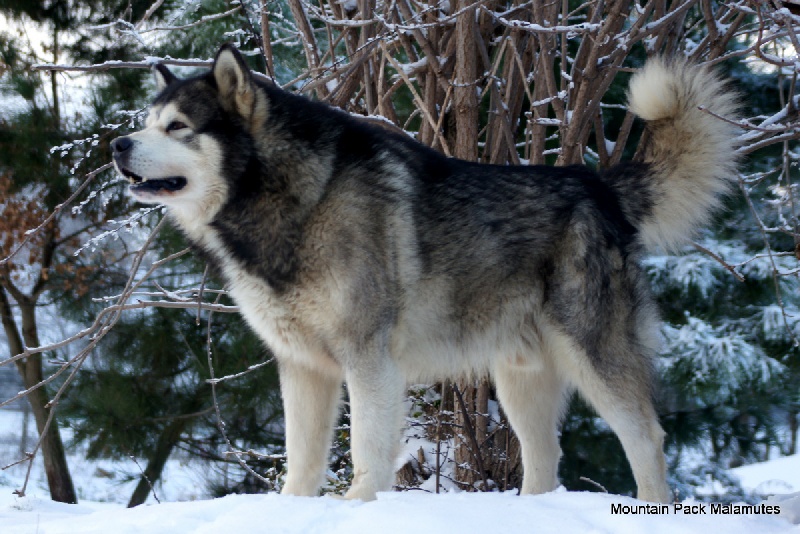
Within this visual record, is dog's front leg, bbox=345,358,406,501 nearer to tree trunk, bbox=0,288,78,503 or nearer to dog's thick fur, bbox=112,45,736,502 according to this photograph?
dog's thick fur, bbox=112,45,736,502

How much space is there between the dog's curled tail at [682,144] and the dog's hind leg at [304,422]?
1.50 meters

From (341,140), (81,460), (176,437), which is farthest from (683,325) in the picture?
(81,460)

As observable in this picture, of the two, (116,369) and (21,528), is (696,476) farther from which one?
(116,369)

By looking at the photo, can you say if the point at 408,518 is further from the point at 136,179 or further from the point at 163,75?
the point at 163,75

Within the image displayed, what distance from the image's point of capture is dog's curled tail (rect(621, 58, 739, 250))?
342 cm

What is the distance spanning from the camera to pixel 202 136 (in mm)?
3096

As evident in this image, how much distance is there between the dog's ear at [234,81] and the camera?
3105 millimetres

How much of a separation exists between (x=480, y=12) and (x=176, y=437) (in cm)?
599

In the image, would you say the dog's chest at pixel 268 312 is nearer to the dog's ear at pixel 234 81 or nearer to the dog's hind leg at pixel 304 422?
the dog's hind leg at pixel 304 422

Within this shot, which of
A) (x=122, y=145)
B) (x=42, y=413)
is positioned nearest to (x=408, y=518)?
Result: (x=122, y=145)

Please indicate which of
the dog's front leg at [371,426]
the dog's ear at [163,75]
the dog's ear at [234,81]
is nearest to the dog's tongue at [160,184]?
the dog's ear at [234,81]

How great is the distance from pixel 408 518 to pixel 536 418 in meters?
1.55

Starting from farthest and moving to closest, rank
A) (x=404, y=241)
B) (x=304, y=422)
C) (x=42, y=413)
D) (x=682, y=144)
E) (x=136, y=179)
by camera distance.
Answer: (x=42, y=413), (x=682, y=144), (x=304, y=422), (x=404, y=241), (x=136, y=179)

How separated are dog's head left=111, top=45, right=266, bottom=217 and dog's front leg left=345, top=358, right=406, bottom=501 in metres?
0.87
